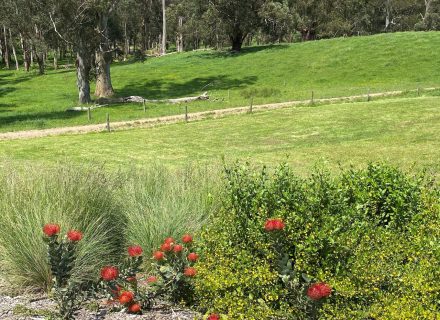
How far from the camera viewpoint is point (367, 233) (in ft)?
14.8

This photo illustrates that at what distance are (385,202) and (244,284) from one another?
2.10 m

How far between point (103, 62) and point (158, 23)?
5899 cm

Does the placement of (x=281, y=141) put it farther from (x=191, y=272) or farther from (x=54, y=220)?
→ (x=191, y=272)

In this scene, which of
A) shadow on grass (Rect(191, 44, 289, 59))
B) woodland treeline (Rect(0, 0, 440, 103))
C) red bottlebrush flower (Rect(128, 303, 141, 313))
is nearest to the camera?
red bottlebrush flower (Rect(128, 303, 141, 313))

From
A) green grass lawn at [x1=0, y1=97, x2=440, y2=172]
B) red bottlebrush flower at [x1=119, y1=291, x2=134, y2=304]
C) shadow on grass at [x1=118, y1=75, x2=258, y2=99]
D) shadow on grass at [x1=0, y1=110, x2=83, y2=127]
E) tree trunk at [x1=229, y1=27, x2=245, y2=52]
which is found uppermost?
tree trunk at [x1=229, y1=27, x2=245, y2=52]

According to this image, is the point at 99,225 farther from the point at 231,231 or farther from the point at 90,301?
the point at 231,231

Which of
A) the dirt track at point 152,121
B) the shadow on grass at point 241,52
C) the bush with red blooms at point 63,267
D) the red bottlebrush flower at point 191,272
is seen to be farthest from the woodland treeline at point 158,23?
the red bottlebrush flower at point 191,272

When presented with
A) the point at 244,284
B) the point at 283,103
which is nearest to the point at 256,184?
the point at 244,284

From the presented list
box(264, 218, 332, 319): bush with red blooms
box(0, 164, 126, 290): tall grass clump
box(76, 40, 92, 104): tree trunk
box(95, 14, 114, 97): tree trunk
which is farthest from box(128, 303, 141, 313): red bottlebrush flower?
box(95, 14, 114, 97): tree trunk

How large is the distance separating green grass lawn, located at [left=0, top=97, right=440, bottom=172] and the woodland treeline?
14.1 meters

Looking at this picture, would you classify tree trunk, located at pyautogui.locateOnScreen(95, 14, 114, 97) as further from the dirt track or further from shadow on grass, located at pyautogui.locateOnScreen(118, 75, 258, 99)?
the dirt track

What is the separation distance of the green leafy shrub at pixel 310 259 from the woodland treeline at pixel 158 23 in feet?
98.9

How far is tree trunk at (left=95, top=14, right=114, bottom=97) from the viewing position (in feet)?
116

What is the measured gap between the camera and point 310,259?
14.0 feet
